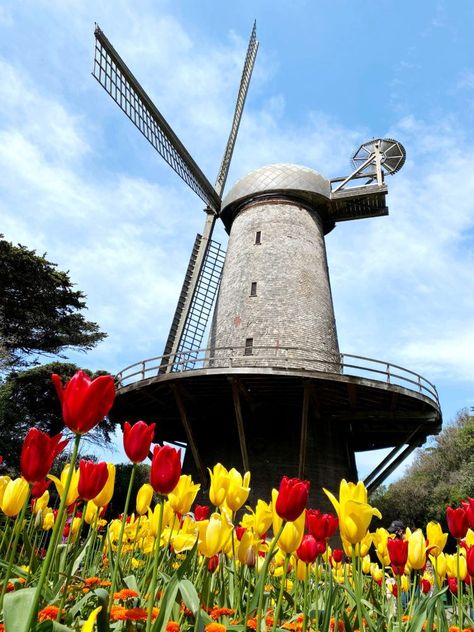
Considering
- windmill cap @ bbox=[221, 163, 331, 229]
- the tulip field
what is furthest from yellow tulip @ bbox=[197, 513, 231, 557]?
windmill cap @ bbox=[221, 163, 331, 229]

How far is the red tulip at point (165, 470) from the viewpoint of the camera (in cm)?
134

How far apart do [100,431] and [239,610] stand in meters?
19.5

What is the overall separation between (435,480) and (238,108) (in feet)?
63.0

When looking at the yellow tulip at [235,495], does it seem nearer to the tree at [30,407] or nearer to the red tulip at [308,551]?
the red tulip at [308,551]

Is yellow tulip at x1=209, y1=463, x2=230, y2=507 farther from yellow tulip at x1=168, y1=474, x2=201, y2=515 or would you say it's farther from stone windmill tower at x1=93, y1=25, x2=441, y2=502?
stone windmill tower at x1=93, y1=25, x2=441, y2=502

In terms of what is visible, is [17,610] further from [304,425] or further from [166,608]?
[304,425]

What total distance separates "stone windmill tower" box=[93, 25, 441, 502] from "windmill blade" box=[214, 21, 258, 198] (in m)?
1.37

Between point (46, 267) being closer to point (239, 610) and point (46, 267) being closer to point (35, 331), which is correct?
point (35, 331)

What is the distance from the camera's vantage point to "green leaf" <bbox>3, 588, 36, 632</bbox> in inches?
36.2

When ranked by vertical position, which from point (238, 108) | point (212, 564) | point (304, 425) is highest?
point (238, 108)

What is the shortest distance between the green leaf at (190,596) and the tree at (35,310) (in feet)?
57.3

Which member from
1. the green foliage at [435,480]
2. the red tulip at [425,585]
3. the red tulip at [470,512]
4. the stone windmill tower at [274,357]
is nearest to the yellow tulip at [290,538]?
the red tulip at [470,512]

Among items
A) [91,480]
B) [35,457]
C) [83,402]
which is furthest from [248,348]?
[83,402]

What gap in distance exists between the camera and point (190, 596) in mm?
1237
